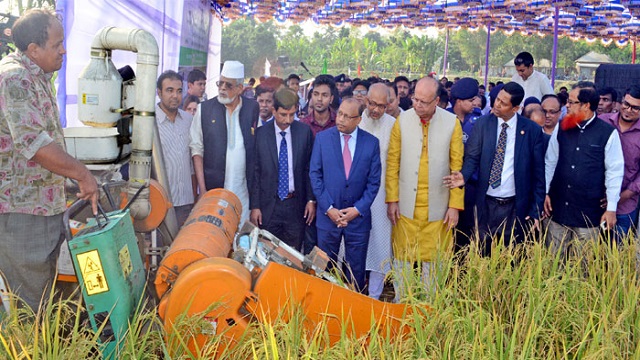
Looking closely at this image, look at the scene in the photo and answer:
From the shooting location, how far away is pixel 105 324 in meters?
2.82

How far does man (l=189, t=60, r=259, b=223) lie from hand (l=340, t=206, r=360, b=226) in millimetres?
805

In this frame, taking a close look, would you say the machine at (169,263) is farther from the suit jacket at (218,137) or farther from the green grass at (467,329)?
the suit jacket at (218,137)

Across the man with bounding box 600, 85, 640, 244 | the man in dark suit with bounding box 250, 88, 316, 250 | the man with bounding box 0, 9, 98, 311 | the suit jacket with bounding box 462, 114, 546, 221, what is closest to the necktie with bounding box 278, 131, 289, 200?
the man in dark suit with bounding box 250, 88, 316, 250

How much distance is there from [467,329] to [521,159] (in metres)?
2.03

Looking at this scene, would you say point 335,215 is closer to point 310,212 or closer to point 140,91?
point 310,212

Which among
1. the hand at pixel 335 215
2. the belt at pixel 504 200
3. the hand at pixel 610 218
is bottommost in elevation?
the hand at pixel 335 215

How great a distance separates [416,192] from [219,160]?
151 centimetres

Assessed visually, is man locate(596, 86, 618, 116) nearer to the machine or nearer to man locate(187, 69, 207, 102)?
man locate(187, 69, 207, 102)

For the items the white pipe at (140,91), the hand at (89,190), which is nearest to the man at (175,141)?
the white pipe at (140,91)

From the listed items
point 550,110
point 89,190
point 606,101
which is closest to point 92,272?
point 89,190

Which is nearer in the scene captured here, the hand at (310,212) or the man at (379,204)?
the hand at (310,212)

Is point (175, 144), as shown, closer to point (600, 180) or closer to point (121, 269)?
point (121, 269)

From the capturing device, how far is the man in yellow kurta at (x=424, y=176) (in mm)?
4570

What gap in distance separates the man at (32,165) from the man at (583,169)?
3.30 meters
